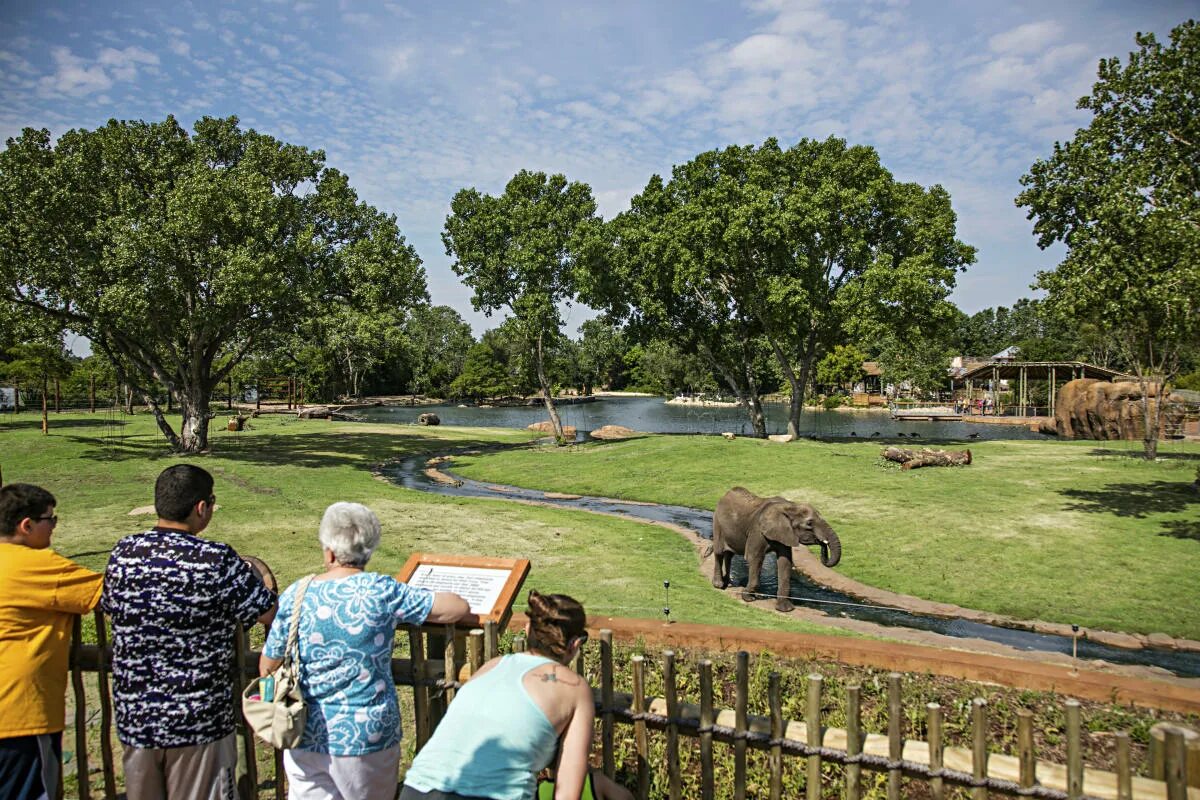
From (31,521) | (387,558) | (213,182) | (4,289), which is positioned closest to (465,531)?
(387,558)

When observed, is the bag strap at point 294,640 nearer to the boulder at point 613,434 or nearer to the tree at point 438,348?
the boulder at point 613,434

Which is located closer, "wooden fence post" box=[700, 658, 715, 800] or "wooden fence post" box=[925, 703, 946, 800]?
"wooden fence post" box=[925, 703, 946, 800]

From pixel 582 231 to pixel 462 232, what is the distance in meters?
5.54

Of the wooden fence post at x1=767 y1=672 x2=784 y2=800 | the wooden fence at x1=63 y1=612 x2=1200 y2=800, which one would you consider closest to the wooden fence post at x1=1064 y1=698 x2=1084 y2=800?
the wooden fence at x1=63 y1=612 x2=1200 y2=800

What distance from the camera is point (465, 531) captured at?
16469 millimetres

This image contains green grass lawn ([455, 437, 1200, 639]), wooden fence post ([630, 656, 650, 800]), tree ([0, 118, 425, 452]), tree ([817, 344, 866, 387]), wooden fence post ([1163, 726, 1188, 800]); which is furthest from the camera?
tree ([817, 344, 866, 387])

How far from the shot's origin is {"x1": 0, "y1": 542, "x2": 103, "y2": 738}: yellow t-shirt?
3.99 meters

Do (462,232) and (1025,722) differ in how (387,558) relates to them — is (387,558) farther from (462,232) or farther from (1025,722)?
(462,232)

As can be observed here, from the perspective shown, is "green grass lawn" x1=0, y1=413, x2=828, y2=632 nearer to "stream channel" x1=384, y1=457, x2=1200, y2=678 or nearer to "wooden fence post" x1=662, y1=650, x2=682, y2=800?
"stream channel" x1=384, y1=457, x2=1200, y2=678

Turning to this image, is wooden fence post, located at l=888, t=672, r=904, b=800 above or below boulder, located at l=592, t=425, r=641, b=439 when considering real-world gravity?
above

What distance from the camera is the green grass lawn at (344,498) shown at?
12164 millimetres

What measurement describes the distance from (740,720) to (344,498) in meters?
17.0

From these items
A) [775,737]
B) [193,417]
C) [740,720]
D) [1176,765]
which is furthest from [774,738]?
[193,417]

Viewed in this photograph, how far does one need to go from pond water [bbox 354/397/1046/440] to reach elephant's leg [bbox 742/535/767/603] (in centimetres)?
2850
